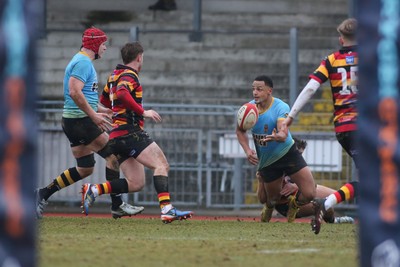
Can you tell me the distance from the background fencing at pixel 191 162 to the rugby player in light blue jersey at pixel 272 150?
403cm

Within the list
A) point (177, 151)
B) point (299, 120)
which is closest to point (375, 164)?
point (177, 151)

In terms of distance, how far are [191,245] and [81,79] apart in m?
4.06

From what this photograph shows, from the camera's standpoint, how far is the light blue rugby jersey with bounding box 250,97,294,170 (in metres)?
12.8

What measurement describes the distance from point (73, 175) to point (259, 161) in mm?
2214

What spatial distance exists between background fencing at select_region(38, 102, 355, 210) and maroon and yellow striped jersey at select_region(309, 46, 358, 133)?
21.3 feet

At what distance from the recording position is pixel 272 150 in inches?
507

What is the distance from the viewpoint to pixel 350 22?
10.6m

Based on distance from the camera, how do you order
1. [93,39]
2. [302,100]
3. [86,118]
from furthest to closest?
[86,118], [93,39], [302,100]

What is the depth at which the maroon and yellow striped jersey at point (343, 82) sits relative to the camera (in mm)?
10555

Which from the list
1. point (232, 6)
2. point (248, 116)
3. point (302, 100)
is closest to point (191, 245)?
point (302, 100)

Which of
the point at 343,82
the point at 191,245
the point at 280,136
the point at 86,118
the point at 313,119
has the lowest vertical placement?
the point at 191,245

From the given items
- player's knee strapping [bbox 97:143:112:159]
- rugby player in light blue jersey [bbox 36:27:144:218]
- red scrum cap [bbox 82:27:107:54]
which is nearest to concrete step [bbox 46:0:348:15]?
rugby player in light blue jersey [bbox 36:27:144:218]

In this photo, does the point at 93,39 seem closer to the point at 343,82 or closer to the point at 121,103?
the point at 121,103

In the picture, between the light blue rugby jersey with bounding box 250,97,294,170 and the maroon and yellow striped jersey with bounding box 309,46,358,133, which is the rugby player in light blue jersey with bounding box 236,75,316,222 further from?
the maroon and yellow striped jersey with bounding box 309,46,358,133
